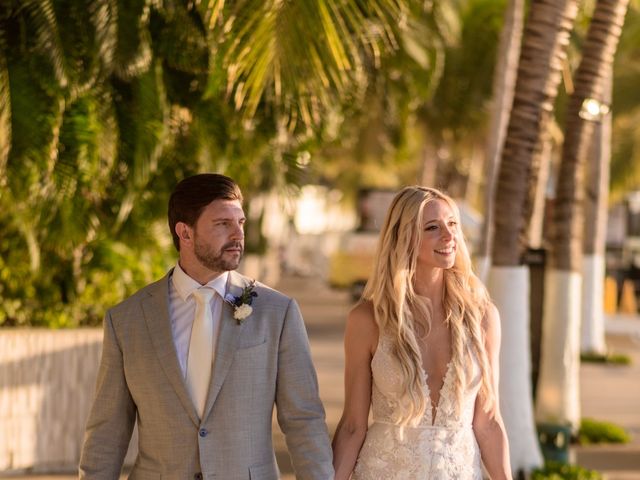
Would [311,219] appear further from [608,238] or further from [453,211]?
[453,211]

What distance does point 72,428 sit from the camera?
34.2ft

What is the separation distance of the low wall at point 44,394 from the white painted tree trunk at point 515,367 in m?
3.06

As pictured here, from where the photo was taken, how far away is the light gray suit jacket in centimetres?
457

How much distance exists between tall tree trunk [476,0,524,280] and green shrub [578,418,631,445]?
106 inches

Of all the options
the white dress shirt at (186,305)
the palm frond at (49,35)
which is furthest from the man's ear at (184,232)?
the palm frond at (49,35)

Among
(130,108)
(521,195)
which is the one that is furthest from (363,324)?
(130,108)

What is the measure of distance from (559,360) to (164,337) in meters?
8.81

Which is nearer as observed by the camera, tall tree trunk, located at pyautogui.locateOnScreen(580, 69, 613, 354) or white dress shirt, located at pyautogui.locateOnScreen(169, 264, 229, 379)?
white dress shirt, located at pyautogui.locateOnScreen(169, 264, 229, 379)

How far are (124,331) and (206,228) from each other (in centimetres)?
46

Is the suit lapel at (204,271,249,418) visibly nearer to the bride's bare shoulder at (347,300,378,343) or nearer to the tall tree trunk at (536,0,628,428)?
the bride's bare shoulder at (347,300,378,343)

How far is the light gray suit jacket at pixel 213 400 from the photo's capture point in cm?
457

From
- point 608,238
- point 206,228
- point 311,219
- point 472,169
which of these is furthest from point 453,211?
point 311,219

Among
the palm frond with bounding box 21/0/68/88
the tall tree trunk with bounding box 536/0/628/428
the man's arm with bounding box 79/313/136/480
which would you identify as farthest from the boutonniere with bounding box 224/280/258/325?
the tall tree trunk with bounding box 536/0/628/428

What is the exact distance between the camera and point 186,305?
4770 millimetres
